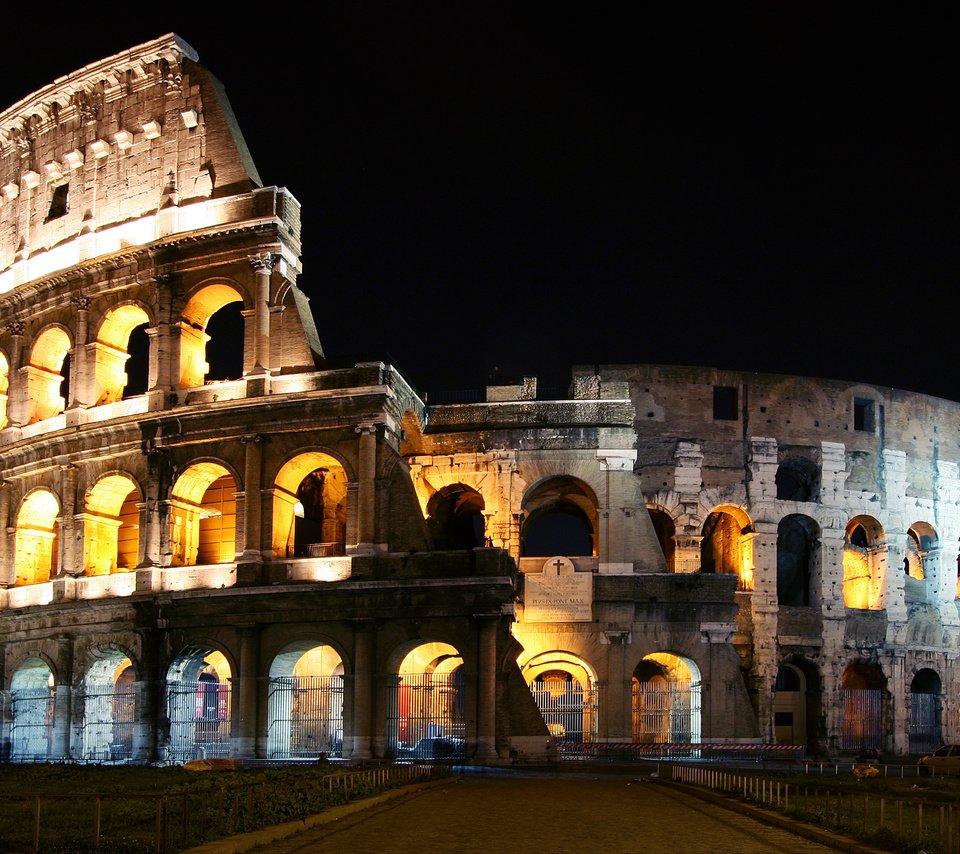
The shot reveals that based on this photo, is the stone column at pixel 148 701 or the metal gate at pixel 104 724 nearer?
the stone column at pixel 148 701

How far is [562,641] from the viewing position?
101 ft

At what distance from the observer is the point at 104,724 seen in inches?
1163

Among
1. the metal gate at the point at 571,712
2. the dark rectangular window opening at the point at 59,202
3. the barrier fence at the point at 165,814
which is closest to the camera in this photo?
the barrier fence at the point at 165,814

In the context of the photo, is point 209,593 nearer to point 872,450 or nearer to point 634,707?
point 634,707

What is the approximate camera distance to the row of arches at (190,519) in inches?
1141

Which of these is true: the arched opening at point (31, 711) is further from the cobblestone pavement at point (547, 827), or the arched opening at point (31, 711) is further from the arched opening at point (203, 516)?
the cobblestone pavement at point (547, 827)

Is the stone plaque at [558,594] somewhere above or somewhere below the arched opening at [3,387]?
below

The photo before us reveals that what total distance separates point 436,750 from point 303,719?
4002 millimetres

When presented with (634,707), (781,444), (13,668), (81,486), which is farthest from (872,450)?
(13,668)

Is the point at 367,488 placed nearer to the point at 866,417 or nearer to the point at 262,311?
the point at 262,311

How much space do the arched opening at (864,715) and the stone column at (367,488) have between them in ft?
47.7

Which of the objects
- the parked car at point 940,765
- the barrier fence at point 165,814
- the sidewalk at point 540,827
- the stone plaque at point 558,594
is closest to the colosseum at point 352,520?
the stone plaque at point 558,594

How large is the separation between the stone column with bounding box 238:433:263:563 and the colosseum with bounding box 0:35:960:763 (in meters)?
0.07

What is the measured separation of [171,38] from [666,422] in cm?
1604
